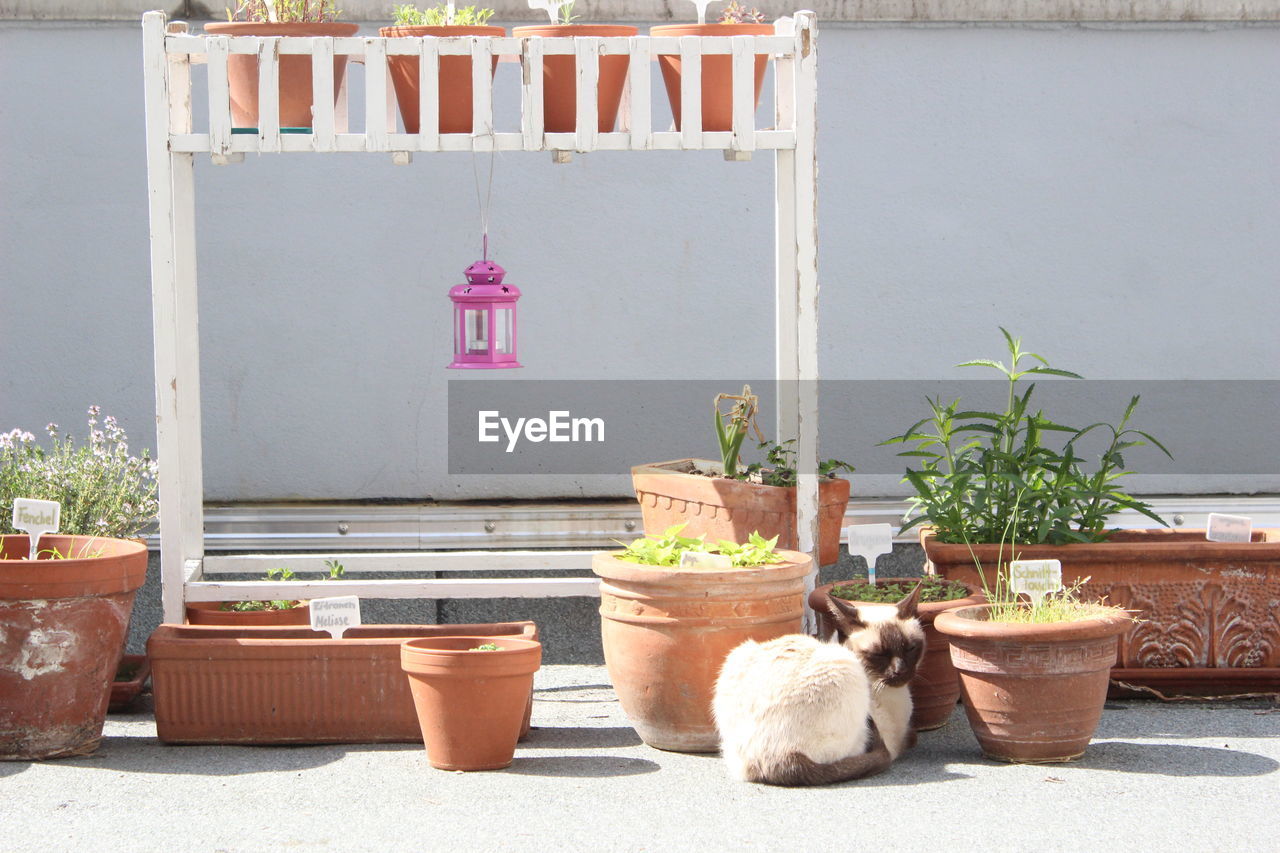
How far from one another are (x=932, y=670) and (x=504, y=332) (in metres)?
1.79

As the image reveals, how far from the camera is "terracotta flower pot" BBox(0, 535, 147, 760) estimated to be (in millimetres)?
3955

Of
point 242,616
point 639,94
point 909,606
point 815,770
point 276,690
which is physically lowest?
point 815,770

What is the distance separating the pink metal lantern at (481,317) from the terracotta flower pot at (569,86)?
0.58 m

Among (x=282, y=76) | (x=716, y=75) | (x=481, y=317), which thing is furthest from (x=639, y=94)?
(x=282, y=76)

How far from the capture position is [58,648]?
400 centimetres

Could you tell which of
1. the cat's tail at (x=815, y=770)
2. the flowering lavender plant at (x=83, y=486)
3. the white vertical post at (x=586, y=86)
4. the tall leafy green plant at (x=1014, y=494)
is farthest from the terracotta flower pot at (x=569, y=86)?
the cat's tail at (x=815, y=770)

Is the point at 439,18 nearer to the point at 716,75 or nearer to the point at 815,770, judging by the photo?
the point at 716,75

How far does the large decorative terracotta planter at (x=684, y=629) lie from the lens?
4.07m

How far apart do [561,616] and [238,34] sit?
2.59 m

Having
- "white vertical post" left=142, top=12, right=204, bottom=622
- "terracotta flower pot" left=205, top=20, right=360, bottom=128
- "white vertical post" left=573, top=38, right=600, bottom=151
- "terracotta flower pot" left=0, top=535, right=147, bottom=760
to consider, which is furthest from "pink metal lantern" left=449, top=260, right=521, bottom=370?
"terracotta flower pot" left=0, top=535, right=147, bottom=760

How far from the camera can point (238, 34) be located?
450cm

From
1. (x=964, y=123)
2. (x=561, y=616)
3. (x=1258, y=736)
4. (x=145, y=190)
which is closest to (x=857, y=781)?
(x=1258, y=736)

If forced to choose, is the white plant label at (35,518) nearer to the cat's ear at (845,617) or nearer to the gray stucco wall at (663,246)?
the gray stucco wall at (663,246)

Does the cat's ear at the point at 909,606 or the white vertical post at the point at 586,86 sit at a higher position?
the white vertical post at the point at 586,86
